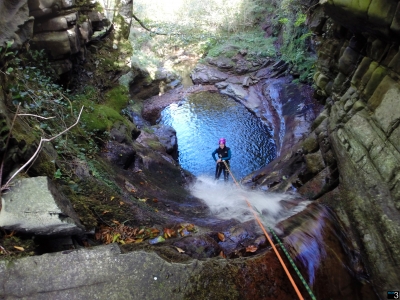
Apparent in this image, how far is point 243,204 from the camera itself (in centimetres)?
769

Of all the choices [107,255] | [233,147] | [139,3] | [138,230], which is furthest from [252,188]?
[139,3]

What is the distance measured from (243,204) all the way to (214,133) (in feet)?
30.4

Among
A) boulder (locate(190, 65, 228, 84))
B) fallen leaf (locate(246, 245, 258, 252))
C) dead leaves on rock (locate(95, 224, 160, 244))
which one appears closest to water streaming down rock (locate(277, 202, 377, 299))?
fallen leaf (locate(246, 245, 258, 252))

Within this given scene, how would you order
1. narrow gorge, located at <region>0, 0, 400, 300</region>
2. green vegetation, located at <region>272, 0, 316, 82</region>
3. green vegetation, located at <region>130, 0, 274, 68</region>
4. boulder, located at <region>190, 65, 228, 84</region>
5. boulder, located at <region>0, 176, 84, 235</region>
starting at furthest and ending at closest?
green vegetation, located at <region>130, 0, 274, 68</region>
boulder, located at <region>190, 65, 228, 84</region>
green vegetation, located at <region>272, 0, 316, 82</region>
boulder, located at <region>0, 176, 84, 235</region>
narrow gorge, located at <region>0, 0, 400, 300</region>

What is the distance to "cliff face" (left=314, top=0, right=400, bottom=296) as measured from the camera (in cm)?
454

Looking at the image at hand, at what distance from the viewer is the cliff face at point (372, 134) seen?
4.54 metres

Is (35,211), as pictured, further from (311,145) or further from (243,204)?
(311,145)

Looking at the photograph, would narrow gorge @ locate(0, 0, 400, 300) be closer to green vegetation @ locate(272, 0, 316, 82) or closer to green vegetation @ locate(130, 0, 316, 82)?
green vegetation @ locate(272, 0, 316, 82)

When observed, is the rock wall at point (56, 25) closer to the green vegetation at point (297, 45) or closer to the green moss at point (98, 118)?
the green moss at point (98, 118)

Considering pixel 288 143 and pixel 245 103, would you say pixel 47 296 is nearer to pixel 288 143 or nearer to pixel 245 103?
pixel 288 143

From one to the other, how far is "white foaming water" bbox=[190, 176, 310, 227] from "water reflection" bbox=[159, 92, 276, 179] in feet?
10.0

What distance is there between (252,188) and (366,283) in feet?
19.6

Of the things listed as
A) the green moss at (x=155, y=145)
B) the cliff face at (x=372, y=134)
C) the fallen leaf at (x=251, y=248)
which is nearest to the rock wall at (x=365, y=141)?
the cliff face at (x=372, y=134)

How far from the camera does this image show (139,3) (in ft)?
101
